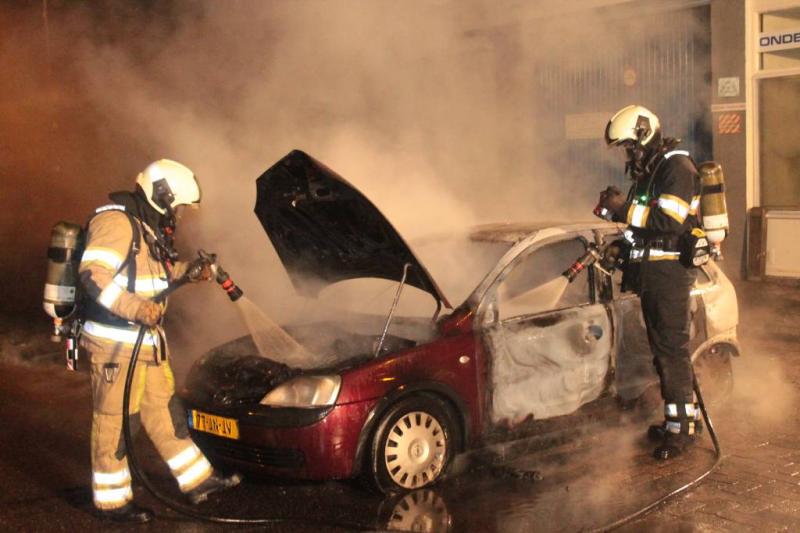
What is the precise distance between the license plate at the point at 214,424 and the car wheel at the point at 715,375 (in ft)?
9.87

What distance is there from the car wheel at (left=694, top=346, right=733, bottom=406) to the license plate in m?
3.01

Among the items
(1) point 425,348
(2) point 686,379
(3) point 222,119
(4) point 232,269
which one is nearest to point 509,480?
(1) point 425,348

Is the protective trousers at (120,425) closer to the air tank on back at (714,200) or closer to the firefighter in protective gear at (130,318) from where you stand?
the firefighter in protective gear at (130,318)

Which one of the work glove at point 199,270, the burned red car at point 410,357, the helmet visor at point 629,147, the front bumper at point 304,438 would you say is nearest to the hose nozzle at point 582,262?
the burned red car at point 410,357

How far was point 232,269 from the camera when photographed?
28.1 ft

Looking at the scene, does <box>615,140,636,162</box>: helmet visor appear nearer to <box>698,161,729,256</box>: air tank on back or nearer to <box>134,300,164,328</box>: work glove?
<box>698,161,729,256</box>: air tank on back

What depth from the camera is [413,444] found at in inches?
180

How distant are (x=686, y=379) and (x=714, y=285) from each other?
0.86 metres

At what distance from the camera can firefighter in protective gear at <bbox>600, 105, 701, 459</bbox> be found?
16.6 ft

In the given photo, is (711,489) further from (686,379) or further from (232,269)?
(232,269)

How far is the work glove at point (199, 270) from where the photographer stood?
4.48 meters

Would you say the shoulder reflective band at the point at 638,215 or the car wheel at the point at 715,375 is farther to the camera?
the car wheel at the point at 715,375

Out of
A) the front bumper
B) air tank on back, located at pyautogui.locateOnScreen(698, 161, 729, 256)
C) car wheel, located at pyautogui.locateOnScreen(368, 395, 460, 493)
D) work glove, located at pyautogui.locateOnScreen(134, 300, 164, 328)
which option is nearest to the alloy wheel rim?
car wheel, located at pyautogui.locateOnScreen(368, 395, 460, 493)

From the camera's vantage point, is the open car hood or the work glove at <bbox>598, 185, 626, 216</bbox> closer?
the open car hood
